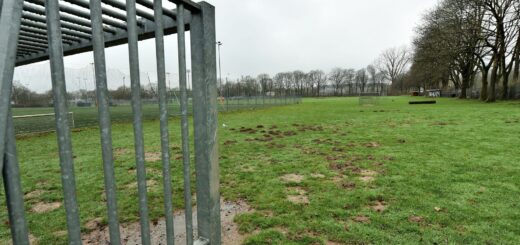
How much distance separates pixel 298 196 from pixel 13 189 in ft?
9.71

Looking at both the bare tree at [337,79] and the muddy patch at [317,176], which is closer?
the muddy patch at [317,176]

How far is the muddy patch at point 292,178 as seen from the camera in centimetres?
409

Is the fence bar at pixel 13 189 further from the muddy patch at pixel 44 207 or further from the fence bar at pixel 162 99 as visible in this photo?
the muddy patch at pixel 44 207

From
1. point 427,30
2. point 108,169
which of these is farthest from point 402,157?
point 427,30

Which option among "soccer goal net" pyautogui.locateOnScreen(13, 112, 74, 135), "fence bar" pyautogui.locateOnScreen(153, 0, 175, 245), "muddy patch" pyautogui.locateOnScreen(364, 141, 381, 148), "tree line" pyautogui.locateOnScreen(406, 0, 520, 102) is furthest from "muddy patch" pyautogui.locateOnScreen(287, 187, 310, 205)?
"tree line" pyautogui.locateOnScreen(406, 0, 520, 102)

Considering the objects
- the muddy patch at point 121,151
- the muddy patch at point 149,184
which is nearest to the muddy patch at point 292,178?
the muddy patch at point 149,184

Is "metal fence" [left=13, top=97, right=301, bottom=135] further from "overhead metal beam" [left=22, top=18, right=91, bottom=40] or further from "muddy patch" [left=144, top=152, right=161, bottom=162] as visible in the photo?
"overhead metal beam" [left=22, top=18, right=91, bottom=40]

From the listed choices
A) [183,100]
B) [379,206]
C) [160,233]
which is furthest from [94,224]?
[379,206]

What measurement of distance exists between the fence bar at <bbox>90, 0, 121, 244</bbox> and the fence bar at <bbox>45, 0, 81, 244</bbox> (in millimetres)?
123

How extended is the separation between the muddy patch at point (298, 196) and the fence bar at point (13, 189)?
2694mm

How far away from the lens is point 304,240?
240 cm

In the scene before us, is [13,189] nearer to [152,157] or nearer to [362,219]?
[362,219]

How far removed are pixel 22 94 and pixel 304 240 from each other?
1461 cm

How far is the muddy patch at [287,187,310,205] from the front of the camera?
329cm
